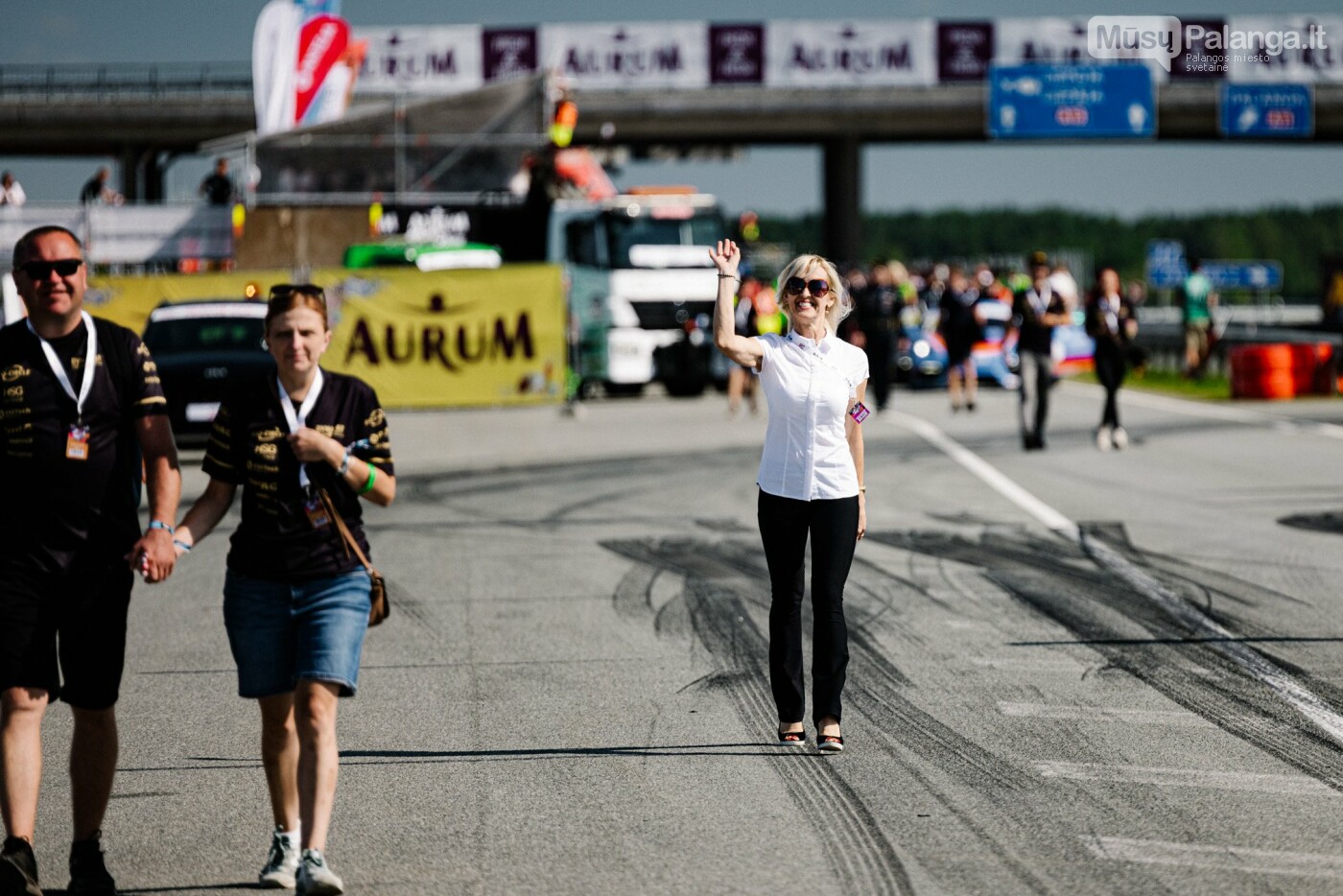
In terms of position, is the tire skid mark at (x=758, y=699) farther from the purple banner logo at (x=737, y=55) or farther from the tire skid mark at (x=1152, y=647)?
the purple banner logo at (x=737, y=55)

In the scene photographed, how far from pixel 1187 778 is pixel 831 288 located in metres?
2.07

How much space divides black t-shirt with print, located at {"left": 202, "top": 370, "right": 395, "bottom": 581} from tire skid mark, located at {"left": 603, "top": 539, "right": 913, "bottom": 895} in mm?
1598

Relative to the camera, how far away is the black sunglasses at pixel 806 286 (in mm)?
6820

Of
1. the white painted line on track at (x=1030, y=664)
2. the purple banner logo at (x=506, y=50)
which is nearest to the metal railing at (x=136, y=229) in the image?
the purple banner logo at (x=506, y=50)

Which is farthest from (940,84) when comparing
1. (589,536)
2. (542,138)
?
(589,536)

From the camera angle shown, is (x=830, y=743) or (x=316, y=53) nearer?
(x=830, y=743)

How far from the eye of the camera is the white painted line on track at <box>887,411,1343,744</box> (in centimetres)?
732

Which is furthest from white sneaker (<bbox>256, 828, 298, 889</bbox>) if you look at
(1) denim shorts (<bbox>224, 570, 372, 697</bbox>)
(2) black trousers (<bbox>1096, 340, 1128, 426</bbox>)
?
(2) black trousers (<bbox>1096, 340, 1128, 426</bbox>)

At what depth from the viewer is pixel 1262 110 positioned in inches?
1863

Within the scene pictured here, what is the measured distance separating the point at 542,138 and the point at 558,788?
91.6ft

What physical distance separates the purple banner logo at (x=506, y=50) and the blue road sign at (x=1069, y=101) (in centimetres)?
1156

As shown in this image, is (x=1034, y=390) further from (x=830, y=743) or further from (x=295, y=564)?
(x=295, y=564)

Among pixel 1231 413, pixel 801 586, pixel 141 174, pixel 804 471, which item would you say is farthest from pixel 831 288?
pixel 141 174

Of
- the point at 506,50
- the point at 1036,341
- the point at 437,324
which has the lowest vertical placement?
the point at 437,324
